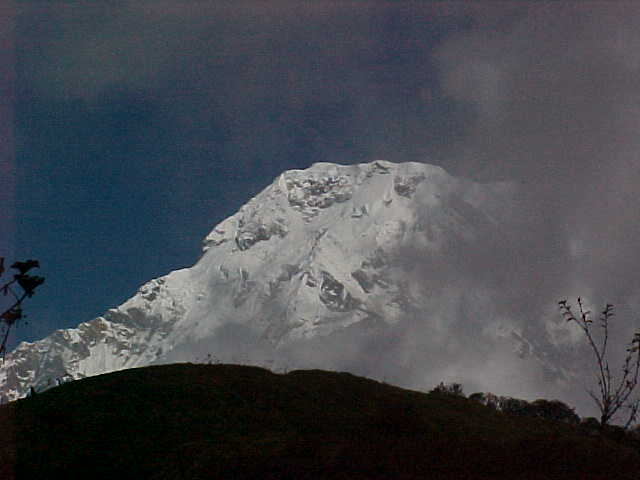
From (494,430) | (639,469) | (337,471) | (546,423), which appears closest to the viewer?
(337,471)

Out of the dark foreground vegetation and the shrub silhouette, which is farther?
the shrub silhouette

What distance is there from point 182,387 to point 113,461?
410 cm

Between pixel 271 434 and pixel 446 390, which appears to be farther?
pixel 446 390

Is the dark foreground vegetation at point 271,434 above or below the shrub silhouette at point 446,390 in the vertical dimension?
below

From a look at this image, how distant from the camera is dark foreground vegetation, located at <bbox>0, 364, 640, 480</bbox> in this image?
19547mm

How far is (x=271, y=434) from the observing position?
70.1 ft

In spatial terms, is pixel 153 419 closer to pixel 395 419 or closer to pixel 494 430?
pixel 395 419

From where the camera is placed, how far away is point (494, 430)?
23.5 m

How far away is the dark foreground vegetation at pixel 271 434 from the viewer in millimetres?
19547

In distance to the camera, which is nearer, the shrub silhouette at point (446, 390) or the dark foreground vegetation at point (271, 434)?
the dark foreground vegetation at point (271, 434)

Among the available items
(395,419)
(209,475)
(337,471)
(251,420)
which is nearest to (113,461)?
(209,475)

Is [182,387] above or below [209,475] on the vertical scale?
above

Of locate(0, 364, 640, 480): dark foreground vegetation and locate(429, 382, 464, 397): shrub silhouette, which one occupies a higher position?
locate(429, 382, 464, 397): shrub silhouette

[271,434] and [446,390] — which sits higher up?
[446,390]
